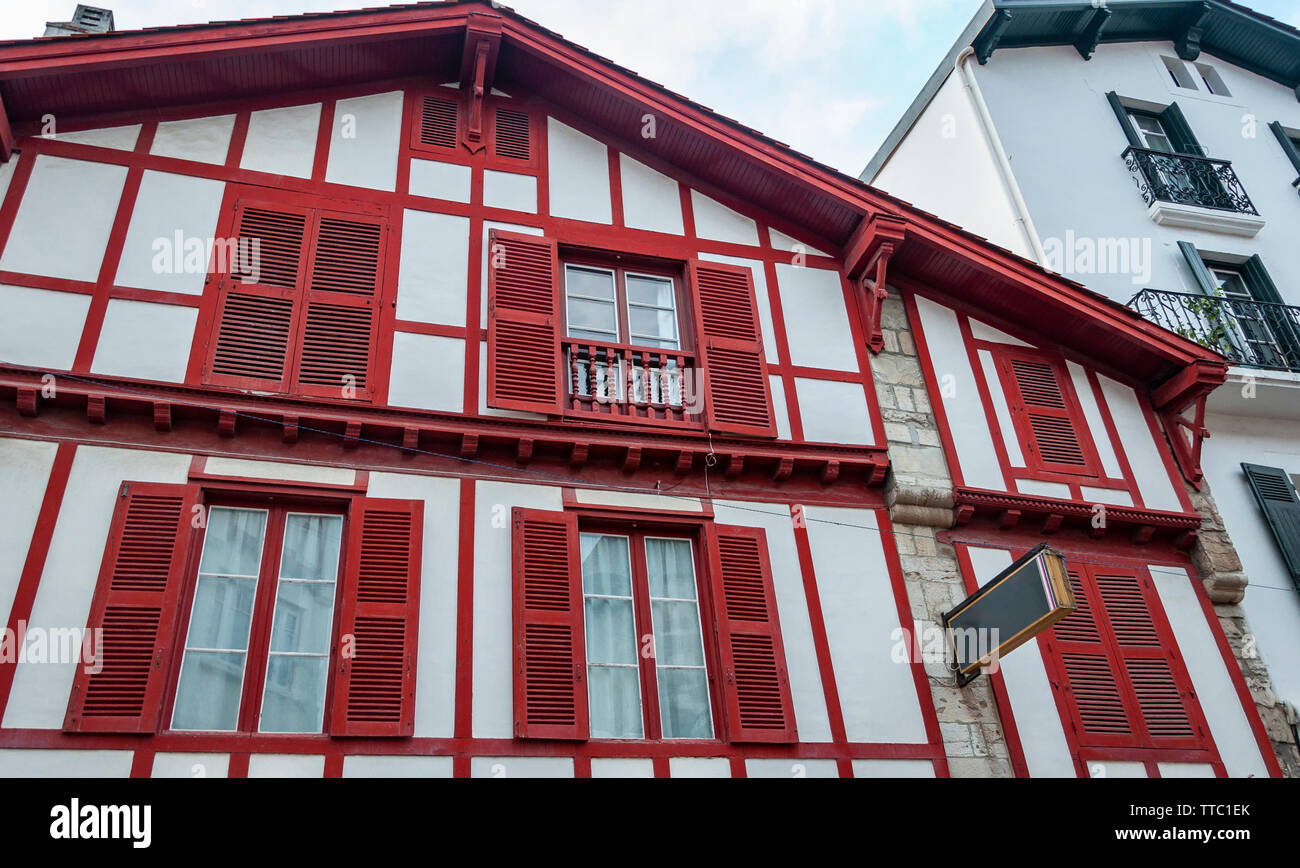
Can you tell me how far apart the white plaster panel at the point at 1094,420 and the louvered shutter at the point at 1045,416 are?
15 centimetres

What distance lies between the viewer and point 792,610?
8977 millimetres

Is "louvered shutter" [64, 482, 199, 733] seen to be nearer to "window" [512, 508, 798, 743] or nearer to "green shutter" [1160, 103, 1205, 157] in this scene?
"window" [512, 508, 798, 743]

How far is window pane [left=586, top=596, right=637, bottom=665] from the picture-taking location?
27.9 feet

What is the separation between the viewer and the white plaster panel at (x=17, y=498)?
7375 mm

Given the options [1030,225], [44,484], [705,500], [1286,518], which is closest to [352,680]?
[44,484]

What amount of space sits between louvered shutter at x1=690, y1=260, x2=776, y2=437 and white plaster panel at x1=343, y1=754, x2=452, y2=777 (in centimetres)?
372

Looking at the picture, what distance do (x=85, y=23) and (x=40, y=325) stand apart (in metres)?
3.86

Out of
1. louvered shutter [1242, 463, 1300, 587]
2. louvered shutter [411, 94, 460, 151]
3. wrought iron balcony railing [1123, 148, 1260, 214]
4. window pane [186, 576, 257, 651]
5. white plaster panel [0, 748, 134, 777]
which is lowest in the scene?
white plaster panel [0, 748, 134, 777]

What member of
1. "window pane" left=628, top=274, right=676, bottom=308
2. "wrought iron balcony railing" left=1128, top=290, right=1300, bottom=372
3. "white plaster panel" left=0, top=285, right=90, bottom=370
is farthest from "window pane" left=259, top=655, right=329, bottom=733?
"wrought iron balcony railing" left=1128, top=290, right=1300, bottom=372
